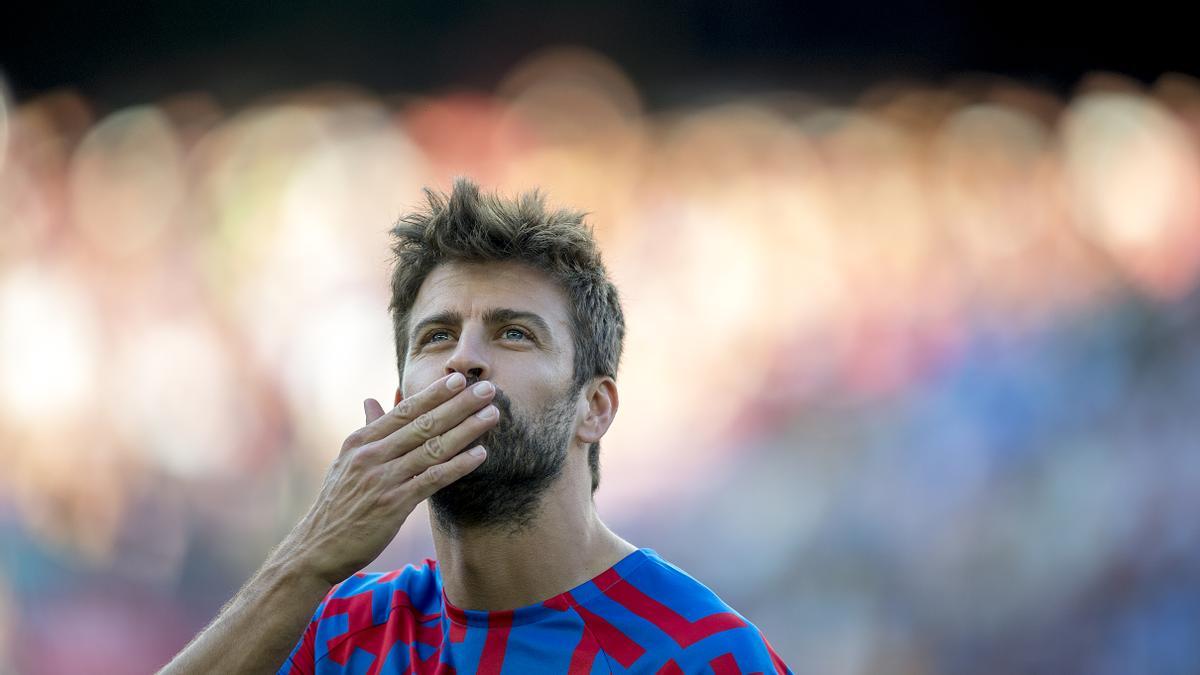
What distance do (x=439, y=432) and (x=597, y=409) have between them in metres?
0.60

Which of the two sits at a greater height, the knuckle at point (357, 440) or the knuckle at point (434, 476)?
the knuckle at point (357, 440)

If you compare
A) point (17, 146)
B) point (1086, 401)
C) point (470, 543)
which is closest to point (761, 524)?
point (1086, 401)

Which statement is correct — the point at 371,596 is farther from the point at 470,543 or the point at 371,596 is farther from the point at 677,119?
the point at 677,119

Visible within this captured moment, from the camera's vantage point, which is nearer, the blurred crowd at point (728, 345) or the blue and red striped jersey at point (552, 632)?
the blue and red striped jersey at point (552, 632)

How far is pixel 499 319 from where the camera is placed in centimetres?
272

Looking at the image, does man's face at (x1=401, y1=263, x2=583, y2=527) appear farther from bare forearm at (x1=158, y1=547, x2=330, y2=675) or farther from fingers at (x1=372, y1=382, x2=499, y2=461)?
bare forearm at (x1=158, y1=547, x2=330, y2=675)

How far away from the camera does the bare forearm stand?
7.78ft

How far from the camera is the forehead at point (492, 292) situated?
2750 millimetres

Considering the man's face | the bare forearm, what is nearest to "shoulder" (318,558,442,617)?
the man's face

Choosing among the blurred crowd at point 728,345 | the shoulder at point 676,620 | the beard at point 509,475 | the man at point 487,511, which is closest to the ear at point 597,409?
the man at point 487,511

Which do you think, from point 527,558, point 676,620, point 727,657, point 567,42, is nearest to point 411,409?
point 527,558

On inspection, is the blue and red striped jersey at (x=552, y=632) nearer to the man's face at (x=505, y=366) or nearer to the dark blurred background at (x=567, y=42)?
the man's face at (x=505, y=366)

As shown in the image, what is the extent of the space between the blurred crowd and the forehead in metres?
3.15

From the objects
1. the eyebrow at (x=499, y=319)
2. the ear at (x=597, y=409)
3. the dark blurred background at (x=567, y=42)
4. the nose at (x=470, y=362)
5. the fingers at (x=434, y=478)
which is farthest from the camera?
the dark blurred background at (x=567, y=42)
